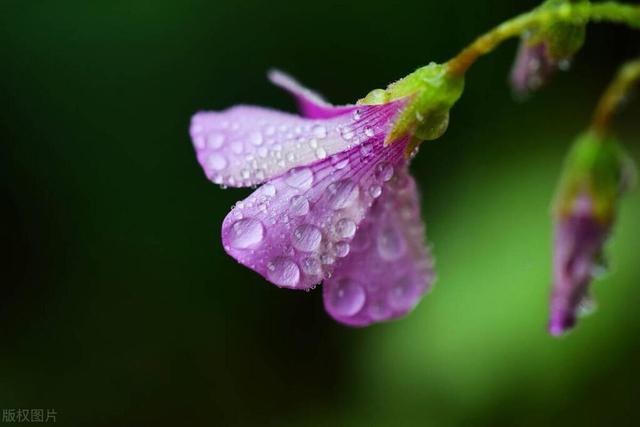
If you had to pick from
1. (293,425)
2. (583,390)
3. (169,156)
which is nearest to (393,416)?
(293,425)

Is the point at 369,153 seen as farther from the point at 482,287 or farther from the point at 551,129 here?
the point at 551,129

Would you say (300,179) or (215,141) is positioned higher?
(215,141)

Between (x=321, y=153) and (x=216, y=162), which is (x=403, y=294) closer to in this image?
(x=321, y=153)

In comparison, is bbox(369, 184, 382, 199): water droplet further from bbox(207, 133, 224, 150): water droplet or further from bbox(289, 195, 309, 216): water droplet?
bbox(207, 133, 224, 150): water droplet

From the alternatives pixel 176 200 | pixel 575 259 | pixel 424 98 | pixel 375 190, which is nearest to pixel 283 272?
pixel 375 190

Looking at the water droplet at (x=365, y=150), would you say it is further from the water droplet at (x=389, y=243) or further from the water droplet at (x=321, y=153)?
the water droplet at (x=389, y=243)

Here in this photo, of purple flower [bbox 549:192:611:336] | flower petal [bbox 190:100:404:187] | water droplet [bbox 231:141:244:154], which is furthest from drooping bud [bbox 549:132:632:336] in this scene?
water droplet [bbox 231:141:244:154]
